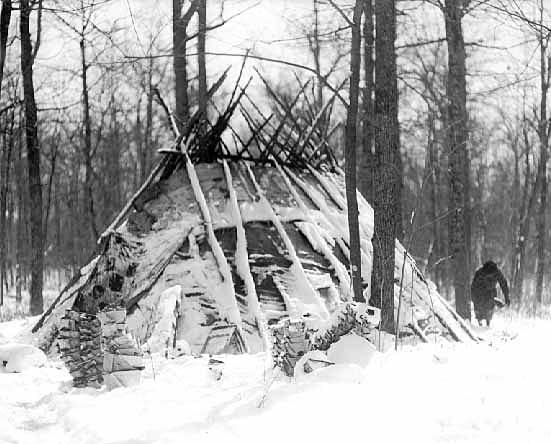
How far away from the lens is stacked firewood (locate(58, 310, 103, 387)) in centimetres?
488

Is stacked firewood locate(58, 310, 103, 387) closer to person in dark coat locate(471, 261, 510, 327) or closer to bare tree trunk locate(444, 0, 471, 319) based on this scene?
bare tree trunk locate(444, 0, 471, 319)

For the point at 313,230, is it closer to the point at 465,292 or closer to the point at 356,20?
the point at 356,20

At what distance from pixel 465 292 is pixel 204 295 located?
500 cm

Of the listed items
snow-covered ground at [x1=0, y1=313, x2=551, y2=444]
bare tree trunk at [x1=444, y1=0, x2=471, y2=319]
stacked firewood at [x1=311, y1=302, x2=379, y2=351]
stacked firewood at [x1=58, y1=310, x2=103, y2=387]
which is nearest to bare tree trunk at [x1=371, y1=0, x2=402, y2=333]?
snow-covered ground at [x1=0, y1=313, x2=551, y2=444]

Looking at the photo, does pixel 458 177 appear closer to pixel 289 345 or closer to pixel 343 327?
pixel 343 327

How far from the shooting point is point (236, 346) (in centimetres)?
680

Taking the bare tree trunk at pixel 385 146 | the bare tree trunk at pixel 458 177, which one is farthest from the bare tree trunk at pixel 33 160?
the bare tree trunk at pixel 385 146

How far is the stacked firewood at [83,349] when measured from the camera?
16.0 feet

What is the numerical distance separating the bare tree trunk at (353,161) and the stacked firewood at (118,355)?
122 inches

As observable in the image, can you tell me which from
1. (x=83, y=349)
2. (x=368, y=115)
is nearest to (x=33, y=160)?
(x=368, y=115)

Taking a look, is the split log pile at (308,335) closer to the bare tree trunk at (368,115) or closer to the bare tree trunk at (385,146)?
the bare tree trunk at (385,146)

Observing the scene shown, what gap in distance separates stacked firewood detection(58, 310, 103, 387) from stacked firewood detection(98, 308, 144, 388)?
15 centimetres

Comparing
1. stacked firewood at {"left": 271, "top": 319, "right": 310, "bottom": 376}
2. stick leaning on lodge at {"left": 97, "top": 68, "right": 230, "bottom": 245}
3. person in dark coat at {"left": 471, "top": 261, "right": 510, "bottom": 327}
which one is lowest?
person in dark coat at {"left": 471, "top": 261, "right": 510, "bottom": 327}

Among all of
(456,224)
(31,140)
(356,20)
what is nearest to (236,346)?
(356,20)
